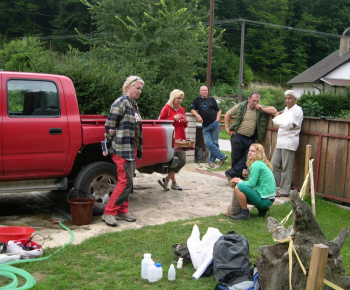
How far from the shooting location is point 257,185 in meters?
6.36

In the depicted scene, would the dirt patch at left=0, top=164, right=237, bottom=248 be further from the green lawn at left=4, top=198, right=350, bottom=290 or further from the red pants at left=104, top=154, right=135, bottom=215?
the green lawn at left=4, top=198, right=350, bottom=290

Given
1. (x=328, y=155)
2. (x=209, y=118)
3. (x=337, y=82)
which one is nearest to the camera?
(x=328, y=155)

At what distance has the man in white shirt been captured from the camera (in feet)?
25.9

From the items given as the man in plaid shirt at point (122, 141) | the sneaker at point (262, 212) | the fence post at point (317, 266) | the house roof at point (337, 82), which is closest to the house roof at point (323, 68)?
the house roof at point (337, 82)

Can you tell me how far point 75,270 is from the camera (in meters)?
4.47

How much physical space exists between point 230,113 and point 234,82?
175 ft

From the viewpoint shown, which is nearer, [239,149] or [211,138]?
[239,149]

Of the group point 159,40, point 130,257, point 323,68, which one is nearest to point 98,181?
point 130,257

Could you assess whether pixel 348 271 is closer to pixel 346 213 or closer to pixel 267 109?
pixel 346 213

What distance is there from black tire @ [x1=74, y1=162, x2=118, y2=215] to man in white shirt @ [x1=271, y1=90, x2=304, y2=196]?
10.6ft

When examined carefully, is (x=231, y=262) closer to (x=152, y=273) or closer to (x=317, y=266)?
(x=152, y=273)

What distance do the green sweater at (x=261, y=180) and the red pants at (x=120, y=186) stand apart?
1.65 meters

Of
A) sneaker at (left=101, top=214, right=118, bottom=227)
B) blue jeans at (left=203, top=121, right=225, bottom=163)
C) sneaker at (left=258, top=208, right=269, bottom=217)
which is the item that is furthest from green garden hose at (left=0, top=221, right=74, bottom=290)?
blue jeans at (left=203, top=121, right=225, bottom=163)

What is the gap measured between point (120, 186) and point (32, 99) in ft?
5.71
